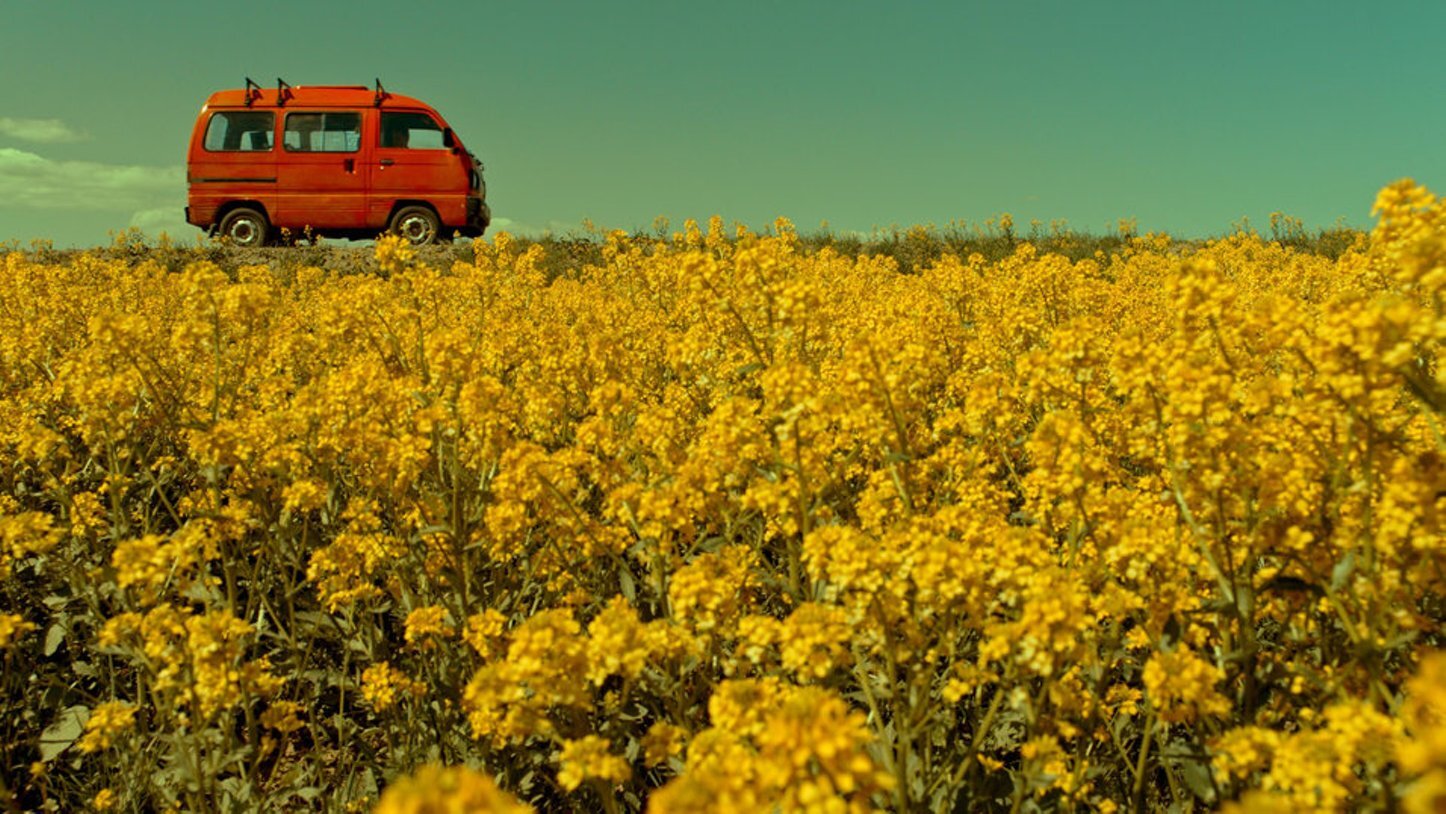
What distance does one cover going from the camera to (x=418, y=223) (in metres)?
19.5

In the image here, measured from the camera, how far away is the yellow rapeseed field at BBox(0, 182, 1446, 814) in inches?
82.6

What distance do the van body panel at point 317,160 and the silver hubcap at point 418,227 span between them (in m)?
0.41

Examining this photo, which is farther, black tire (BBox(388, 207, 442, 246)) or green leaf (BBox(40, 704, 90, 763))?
black tire (BBox(388, 207, 442, 246))

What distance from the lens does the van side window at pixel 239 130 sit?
19281 millimetres

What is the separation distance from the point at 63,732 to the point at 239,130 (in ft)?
63.3

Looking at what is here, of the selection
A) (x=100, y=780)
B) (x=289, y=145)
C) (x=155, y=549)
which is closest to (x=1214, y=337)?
(x=155, y=549)

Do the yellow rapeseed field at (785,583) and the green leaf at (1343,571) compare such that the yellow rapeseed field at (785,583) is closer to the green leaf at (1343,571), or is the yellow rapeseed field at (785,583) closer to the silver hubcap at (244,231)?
the green leaf at (1343,571)

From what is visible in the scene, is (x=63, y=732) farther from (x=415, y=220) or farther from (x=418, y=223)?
(x=418, y=223)

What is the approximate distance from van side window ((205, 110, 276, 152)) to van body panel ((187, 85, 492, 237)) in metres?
0.02

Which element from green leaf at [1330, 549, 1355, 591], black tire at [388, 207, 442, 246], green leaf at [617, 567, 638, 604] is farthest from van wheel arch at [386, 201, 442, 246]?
green leaf at [1330, 549, 1355, 591]

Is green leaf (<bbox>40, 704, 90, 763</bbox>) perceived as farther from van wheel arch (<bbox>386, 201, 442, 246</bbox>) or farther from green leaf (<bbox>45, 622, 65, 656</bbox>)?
van wheel arch (<bbox>386, 201, 442, 246</bbox>)

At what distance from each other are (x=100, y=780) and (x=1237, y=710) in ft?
12.7

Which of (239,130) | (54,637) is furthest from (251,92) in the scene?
(54,637)

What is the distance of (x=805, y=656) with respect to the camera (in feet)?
6.67
